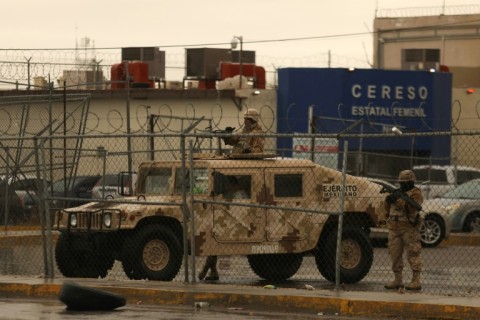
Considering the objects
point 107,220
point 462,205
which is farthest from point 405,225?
point 462,205

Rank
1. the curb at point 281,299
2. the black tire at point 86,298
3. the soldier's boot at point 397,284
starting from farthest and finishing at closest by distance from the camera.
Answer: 1. the soldier's boot at point 397,284
2. the black tire at point 86,298
3. the curb at point 281,299

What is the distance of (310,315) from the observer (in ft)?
46.4

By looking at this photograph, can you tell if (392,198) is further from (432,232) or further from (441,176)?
(441,176)

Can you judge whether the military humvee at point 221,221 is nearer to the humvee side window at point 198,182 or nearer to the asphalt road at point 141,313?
the humvee side window at point 198,182

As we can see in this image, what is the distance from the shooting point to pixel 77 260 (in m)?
18.0

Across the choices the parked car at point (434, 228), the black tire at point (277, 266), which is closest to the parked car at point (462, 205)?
the parked car at point (434, 228)

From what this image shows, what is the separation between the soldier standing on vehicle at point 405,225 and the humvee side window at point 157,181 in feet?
10.8

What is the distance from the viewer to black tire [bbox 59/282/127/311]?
45.9ft

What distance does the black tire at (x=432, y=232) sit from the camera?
1041 inches

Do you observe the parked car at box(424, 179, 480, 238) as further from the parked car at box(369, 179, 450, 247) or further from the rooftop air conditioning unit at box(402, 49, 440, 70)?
the rooftop air conditioning unit at box(402, 49, 440, 70)

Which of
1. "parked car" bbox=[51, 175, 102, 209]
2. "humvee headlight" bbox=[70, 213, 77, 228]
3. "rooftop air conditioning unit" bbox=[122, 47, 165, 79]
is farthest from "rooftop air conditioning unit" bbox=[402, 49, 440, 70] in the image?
"humvee headlight" bbox=[70, 213, 77, 228]

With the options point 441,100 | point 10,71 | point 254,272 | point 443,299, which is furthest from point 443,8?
point 443,299

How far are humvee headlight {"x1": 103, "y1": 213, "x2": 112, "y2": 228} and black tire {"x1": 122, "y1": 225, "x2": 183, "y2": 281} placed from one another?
35 centimetres

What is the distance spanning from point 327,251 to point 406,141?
23815 millimetres
